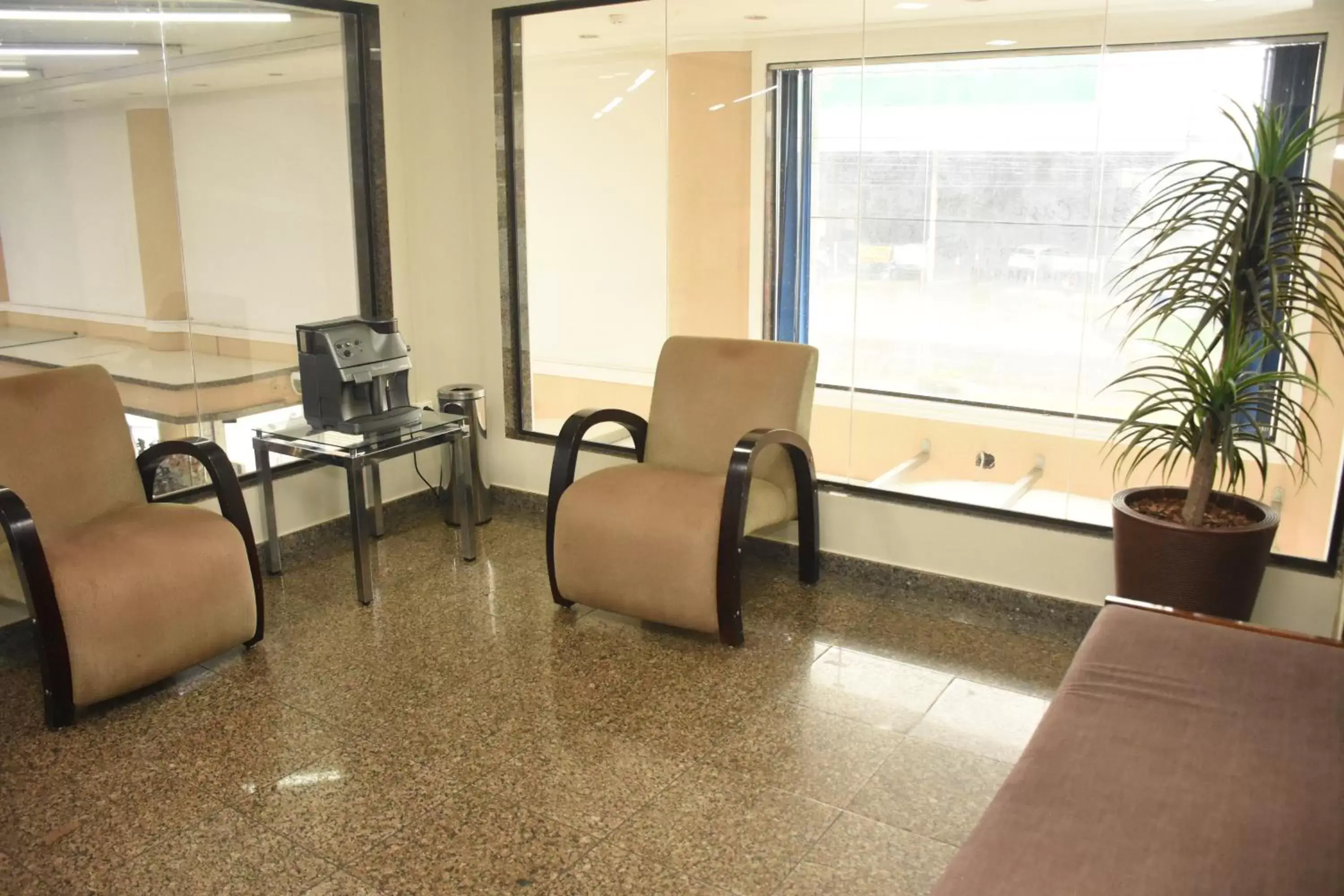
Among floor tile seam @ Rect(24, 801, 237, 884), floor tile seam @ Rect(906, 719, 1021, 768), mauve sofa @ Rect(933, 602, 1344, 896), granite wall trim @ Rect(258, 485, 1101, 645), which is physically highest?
mauve sofa @ Rect(933, 602, 1344, 896)

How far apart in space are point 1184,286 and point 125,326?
369 cm

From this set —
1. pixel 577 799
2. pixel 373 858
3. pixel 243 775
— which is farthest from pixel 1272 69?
pixel 243 775

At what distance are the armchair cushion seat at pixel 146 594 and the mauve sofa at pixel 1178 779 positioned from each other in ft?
8.27

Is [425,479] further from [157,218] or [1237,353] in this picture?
[1237,353]

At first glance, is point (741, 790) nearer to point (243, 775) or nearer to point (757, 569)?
point (243, 775)

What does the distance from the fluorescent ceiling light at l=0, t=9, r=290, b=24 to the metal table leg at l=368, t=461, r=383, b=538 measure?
1910mm

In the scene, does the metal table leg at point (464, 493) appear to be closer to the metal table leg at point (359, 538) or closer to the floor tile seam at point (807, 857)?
the metal table leg at point (359, 538)

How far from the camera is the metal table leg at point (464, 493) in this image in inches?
176

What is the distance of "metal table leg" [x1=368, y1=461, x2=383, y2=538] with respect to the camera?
16.0 feet

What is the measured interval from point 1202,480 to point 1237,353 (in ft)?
1.31

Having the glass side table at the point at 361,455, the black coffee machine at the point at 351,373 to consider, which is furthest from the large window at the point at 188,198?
the black coffee machine at the point at 351,373

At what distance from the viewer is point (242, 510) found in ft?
12.1

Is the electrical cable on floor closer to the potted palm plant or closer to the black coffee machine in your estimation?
the black coffee machine

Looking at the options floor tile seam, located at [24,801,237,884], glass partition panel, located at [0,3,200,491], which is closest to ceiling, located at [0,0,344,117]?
glass partition panel, located at [0,3,200,491]
